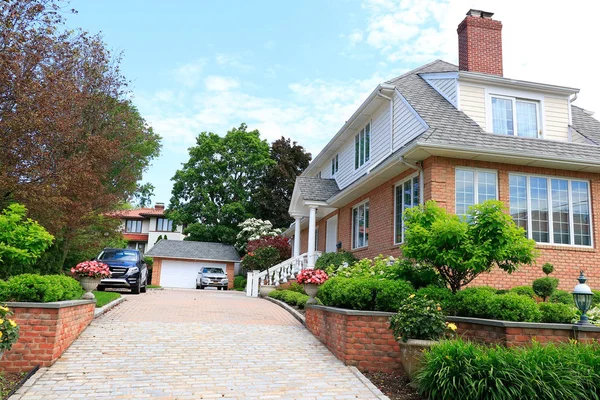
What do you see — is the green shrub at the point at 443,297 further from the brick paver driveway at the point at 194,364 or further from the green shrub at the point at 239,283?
the green shrub at the point at 239,283

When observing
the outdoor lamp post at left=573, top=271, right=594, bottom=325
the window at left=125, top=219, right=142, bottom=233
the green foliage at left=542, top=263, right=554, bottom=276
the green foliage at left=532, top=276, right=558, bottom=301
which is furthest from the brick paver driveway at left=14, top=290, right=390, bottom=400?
the window at left=125, top=219, right=142, bottom=233

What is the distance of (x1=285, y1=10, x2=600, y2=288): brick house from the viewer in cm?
1180

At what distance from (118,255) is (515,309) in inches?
605

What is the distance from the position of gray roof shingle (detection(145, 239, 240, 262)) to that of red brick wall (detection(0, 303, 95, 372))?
3310 centimetres

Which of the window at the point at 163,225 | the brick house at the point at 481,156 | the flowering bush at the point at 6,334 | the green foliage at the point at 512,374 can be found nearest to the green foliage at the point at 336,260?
the brick house at the point at 481,156

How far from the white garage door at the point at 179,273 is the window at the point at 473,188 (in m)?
31.1

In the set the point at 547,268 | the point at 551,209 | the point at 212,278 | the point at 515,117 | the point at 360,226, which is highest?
the point at 515,117

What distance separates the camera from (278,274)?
834 inches

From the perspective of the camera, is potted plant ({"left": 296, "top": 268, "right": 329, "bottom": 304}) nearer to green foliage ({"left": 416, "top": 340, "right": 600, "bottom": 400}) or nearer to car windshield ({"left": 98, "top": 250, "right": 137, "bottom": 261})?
green foliage ({"left": 416, "top": 340, "right": 600, "bottom": 400})

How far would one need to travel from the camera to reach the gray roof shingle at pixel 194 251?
3984cm

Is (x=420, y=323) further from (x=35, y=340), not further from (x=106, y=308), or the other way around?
(x=106, y=308)

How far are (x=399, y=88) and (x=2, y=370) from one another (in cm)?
1300

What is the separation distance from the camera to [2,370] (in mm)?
6672

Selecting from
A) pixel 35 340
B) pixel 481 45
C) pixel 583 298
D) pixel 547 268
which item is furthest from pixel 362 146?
pixel 35 340
